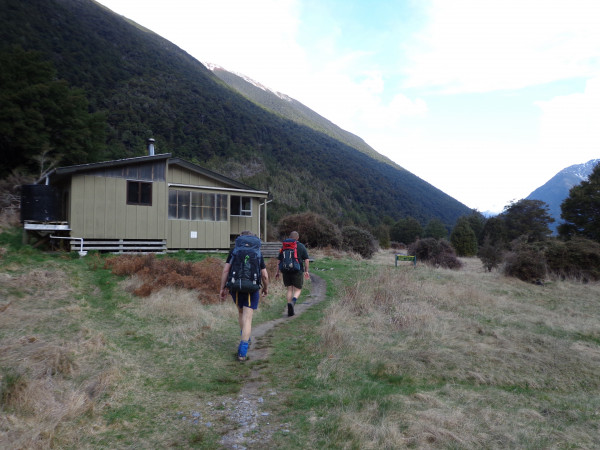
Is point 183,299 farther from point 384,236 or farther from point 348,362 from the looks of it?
point 384,236

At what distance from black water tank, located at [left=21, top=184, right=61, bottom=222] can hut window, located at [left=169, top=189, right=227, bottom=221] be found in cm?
473

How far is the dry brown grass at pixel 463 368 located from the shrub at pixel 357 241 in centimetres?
1574

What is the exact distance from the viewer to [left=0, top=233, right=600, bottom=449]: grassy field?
10.0 feet

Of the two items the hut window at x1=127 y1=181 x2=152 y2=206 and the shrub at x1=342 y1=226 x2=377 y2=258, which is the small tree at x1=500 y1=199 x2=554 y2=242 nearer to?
the shrub at x1=342 y1=226 x2=377 y2=258

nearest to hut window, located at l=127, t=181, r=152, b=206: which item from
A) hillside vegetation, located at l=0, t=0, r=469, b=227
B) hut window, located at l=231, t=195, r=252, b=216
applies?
hut window, located at l=231, t=195, r=252, b=216

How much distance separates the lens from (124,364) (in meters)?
4.59

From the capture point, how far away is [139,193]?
52.1 ft

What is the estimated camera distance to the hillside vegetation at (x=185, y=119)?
→ 5909cm

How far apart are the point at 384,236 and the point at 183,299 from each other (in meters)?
39.3

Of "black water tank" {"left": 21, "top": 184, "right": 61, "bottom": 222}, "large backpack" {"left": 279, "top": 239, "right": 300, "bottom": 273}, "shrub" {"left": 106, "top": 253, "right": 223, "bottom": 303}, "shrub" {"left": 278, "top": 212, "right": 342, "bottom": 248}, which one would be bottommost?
"shrub" {"left": 106, "top": 253, "right": 223, "bottom": 303}

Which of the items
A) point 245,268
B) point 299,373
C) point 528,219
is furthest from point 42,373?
point 528,219

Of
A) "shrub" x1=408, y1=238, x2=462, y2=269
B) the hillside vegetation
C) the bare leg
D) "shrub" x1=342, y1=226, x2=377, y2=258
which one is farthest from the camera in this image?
the hillside vegetation

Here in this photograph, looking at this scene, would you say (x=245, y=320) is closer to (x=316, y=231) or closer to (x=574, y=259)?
(x=574, y=259)

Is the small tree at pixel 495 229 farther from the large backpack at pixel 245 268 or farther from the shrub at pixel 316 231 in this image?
the large backpack at pixel 245 268
